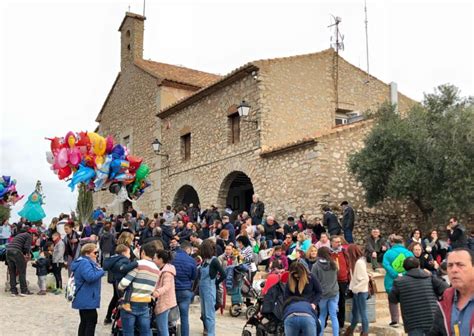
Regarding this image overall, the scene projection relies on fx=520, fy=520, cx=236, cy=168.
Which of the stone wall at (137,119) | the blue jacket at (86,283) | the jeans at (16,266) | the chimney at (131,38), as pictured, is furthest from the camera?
the chimney at (131,38)

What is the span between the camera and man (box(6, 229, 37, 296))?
10047 millimetres

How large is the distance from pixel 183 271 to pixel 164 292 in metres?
0.75

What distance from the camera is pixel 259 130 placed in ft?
53.4

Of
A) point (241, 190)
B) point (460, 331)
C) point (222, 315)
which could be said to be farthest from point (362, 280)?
point (241, 190)

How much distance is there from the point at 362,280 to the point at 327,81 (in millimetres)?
11400

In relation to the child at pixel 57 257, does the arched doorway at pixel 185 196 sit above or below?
above

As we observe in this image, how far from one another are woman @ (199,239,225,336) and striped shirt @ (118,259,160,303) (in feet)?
4.61

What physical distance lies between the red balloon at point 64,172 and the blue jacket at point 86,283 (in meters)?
9.45

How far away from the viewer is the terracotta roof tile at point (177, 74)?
22.4 metres

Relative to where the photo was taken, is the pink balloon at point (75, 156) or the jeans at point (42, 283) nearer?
the jeans at point (42, 283)

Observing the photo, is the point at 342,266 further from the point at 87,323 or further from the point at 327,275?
the point at 87,323

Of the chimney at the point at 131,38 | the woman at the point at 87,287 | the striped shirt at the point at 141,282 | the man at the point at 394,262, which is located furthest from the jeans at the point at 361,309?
the chimney at the point at 131,38

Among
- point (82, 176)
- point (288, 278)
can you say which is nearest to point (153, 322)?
point (288, 278)

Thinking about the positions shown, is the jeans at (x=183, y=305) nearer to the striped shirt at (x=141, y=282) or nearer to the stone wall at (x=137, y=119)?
the striped shirt at (x=141, y=282)
